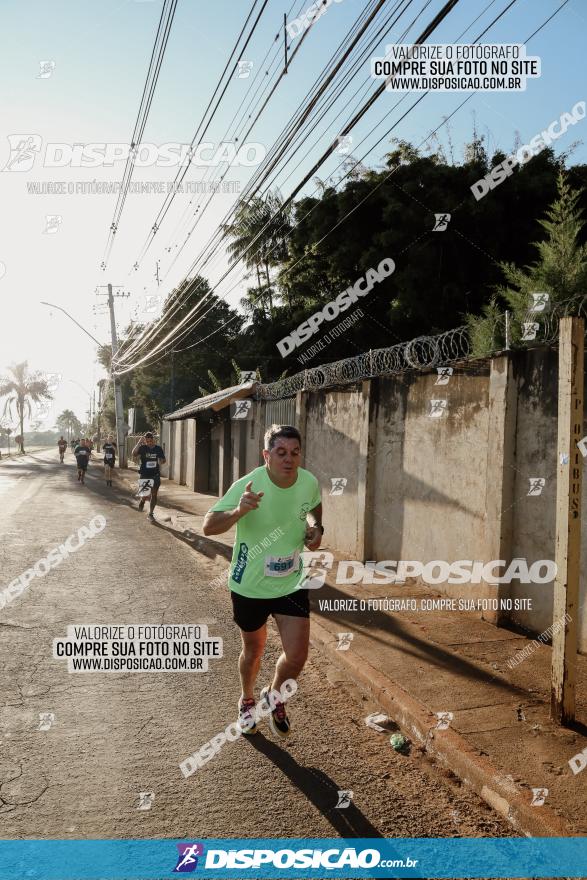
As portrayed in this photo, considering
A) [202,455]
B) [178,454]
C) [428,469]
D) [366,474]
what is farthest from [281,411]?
[178,454]

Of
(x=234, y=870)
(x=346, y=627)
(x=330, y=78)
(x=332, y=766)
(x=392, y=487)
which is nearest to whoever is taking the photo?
(x=234, y=870)

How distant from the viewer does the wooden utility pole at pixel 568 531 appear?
4.16 metres

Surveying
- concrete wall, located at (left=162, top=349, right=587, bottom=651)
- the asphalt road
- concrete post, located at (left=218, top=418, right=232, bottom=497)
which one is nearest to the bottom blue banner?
the asphalt road

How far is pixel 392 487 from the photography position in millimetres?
8789

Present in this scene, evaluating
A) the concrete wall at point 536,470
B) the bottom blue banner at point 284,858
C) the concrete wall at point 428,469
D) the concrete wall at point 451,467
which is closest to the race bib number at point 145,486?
the concrete wall at point 451,467

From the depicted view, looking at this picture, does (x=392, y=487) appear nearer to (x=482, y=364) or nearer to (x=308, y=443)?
(x=482, y=364)

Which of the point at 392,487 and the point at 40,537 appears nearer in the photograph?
the point at 392,487

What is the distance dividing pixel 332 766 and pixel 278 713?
0.50m

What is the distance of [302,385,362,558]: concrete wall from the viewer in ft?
32.6

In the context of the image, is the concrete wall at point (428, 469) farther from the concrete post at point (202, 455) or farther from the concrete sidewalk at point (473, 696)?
the concrete post at point (202, 455)

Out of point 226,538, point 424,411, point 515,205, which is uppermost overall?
→ point 515,205

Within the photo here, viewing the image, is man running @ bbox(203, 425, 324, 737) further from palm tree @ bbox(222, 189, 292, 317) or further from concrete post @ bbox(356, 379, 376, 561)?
palm tree @ bbox(222, 189, 292, 317)

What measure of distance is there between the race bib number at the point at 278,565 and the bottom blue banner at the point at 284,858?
1403 mm

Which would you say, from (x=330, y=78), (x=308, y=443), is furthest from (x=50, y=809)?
(x=308, y=443)
